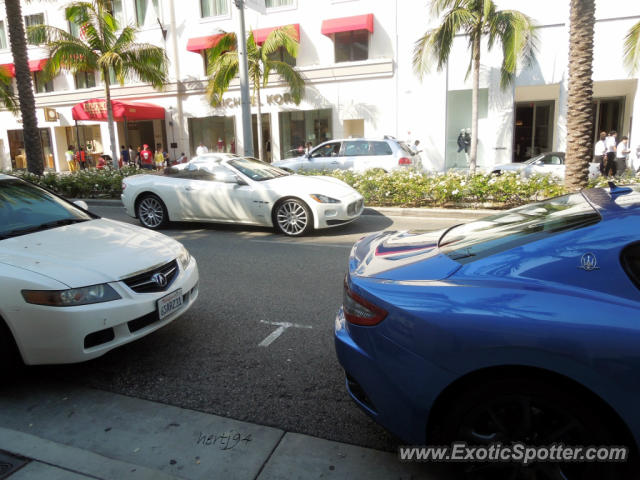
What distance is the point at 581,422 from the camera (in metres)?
2.00

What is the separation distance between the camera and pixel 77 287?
3244 mm

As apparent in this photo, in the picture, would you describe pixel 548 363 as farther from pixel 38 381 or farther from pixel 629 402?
pixel 38 381

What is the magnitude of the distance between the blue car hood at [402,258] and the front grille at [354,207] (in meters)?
5.02

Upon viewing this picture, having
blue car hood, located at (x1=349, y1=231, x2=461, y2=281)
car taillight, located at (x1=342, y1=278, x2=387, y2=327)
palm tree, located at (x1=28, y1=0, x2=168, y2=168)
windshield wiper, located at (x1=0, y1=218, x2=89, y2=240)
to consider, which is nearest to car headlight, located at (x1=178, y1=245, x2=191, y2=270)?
windshield wiper, located at (x1=0, y1=218, x2=89, y2=240)

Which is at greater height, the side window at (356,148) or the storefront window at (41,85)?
the storefront window at (41,85)

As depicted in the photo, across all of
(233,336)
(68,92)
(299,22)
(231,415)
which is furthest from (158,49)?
(231,415)

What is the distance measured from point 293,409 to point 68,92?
29.9 meters

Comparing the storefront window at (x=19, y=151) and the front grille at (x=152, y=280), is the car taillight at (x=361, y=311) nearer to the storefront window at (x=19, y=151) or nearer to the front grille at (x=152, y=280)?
the front grille at (x=152, y=280)

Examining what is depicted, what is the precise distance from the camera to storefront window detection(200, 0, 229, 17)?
23.4 m

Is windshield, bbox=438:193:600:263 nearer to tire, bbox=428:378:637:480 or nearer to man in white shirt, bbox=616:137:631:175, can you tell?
tire, bbox=428:378:637:480

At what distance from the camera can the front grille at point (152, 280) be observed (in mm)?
3564

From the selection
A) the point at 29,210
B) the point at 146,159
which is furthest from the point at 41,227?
the point at 146,159

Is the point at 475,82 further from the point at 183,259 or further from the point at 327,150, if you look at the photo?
the point at 183,259

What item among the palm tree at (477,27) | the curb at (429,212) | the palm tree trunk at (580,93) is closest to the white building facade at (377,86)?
the palm tree at (477,27)
